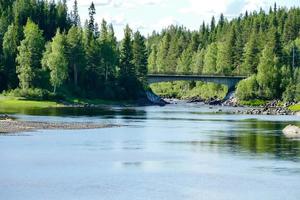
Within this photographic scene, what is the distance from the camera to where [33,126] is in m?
111

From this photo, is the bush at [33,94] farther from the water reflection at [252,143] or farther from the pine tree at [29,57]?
the water reflection at [252,143]

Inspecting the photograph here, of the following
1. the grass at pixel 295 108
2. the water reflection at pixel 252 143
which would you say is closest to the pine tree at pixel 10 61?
the grass at pixel 295 108

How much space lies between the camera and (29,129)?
4183 inches

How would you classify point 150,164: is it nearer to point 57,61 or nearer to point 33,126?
point 33,126

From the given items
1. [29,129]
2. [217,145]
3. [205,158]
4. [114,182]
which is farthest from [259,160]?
[29,129]

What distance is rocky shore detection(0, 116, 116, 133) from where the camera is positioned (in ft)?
346

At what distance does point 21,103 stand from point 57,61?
70.7 ft

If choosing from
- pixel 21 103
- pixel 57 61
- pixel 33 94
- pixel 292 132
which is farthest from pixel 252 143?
pixel 57 61

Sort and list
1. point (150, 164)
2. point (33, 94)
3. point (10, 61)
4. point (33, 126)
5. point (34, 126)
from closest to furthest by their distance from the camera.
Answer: point (150, 164) → point (33, 126) → point (34, 126) → point (33, 94) → point (10, 61)

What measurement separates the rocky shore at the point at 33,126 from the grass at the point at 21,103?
1821 inches

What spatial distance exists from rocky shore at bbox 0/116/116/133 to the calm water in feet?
11.8

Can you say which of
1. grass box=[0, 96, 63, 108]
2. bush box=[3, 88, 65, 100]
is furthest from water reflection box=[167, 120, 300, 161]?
bush box=[3, 88, 65, 100]

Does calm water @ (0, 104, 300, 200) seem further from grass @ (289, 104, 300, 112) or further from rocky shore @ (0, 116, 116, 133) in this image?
grass @ (289, 104, 300, 112)

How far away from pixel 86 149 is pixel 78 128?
26.4 m
